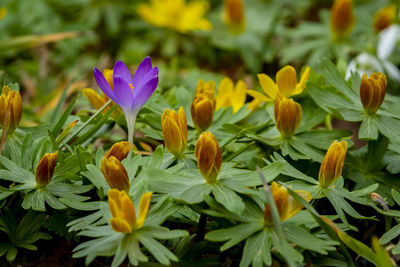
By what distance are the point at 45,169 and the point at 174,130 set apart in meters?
0.32

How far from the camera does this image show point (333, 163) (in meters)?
1.05

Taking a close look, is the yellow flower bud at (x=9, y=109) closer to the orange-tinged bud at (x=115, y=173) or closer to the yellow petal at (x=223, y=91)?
the orange-tinged bud at (x=115, y=173)

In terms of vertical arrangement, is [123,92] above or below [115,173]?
above

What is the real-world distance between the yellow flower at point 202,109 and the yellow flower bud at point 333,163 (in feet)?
1.14

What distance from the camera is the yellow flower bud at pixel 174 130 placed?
1083mm

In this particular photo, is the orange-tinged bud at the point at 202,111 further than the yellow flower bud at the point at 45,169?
Yes

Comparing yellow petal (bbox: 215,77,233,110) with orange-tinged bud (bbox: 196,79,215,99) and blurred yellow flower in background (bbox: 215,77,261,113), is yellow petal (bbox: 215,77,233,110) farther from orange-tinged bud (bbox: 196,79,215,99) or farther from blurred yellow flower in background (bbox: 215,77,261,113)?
orange-tinged bud (bbox: 196,79,215,99)

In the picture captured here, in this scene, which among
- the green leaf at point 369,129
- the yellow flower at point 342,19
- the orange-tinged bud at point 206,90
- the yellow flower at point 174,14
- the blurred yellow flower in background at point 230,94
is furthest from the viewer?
the yellow flower at point 174,14

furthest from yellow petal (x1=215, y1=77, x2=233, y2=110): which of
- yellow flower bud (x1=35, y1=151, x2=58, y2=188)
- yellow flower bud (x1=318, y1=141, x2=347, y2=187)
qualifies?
yellow flower bud (x1=35, y1=151, x2=58, y2=188)

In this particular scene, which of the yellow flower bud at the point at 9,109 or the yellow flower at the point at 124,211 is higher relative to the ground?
the yellow flower bud at the point at 9,109

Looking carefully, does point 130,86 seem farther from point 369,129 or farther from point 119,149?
point 369,129

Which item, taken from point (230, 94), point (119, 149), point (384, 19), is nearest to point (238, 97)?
point (230, 94)

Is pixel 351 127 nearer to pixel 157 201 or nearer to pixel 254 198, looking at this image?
pixel 254 198

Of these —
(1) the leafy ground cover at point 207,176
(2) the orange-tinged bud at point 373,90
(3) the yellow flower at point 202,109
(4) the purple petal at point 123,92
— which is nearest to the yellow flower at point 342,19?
(1) the leafy ground cover at point 207,176
